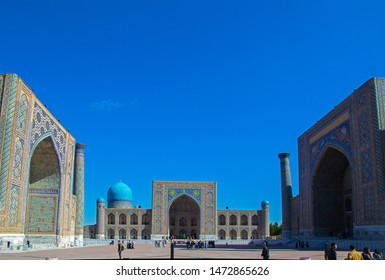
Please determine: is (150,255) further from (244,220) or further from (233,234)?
(244,220)

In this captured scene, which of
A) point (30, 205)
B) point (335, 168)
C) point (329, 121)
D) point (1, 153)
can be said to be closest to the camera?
point (1, 153)

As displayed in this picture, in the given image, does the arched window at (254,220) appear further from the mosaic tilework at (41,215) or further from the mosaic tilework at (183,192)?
the mosaic tilework at (41,215)

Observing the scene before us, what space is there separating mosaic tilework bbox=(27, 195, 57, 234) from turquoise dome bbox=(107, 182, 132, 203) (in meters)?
28.8

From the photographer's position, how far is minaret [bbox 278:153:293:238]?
34.7 m

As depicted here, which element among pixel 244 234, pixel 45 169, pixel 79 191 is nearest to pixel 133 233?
pixel 244 234

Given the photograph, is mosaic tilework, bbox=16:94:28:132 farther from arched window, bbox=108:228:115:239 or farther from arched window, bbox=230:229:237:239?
arched window, bbox=230:229:237:239

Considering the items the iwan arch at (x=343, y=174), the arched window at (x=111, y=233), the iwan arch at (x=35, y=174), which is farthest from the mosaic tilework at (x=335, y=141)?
the arched window at (x=111, y=233)

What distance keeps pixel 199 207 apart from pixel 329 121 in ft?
78.1

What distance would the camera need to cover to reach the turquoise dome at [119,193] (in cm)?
5391

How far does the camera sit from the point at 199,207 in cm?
4812
